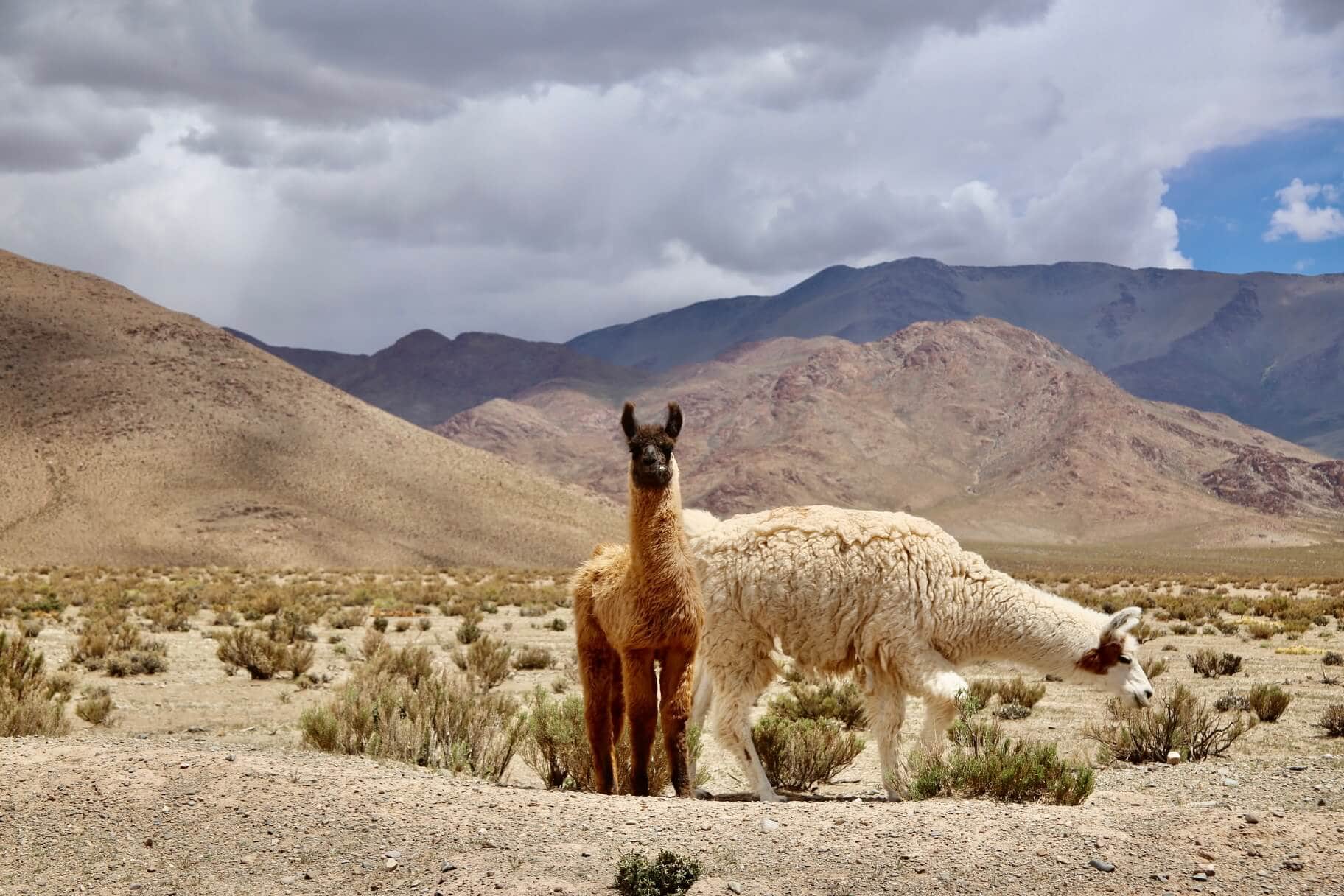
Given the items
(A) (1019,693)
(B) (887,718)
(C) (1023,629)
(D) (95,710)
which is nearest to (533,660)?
(D) (95,710)

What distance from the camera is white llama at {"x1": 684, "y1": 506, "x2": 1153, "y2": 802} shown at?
9.60 meters

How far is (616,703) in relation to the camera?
816 centimetres

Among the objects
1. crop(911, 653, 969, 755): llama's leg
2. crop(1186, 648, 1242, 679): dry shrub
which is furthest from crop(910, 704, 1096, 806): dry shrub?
crop(1186, 648, 1242, 679): dry shrub

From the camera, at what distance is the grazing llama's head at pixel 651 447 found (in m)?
7.45

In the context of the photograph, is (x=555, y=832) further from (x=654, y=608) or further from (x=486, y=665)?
(x=486, y=665)

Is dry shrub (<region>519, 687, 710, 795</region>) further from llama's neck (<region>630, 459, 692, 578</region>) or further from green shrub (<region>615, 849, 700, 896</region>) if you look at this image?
green shrub (<region>615, 849, 700, 896</region>)

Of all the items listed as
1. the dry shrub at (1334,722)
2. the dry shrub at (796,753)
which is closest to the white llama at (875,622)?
the dry shrub at (796,753)

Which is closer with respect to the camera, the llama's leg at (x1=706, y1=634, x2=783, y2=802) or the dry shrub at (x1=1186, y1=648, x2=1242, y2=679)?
the llama's leg at (x1=706, y1=634, x2=783, y2=802)

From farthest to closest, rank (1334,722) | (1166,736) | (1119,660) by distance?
1. (1334,722)
2. (1166,736)
3. (1119,660)

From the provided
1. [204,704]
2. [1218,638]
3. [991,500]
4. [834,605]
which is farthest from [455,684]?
[991,500]

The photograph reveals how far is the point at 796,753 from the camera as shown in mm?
10367

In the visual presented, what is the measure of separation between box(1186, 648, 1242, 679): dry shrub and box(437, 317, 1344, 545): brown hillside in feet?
353

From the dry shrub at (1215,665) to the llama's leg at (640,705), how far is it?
47.6ft

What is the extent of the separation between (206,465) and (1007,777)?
79603mm
